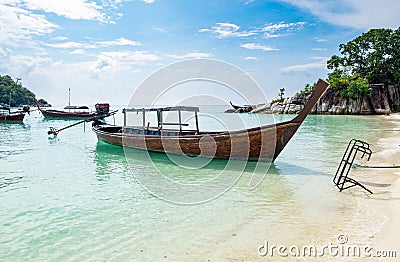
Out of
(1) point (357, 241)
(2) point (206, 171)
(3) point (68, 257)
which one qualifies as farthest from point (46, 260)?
(2) point (206, 171)

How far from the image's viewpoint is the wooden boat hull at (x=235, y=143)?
10086 millimetres

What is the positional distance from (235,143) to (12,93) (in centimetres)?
8823

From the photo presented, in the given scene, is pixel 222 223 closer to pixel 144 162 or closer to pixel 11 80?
pixel 144 162

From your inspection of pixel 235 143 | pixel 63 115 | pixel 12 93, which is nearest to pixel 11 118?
pixel 63 115

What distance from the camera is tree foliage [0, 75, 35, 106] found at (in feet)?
255

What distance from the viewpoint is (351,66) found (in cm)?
4747

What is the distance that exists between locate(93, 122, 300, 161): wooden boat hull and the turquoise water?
45cm

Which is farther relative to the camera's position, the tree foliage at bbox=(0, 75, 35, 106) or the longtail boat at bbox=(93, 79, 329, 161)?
the tree foliage at bbox=(0, 75, 35, 106)

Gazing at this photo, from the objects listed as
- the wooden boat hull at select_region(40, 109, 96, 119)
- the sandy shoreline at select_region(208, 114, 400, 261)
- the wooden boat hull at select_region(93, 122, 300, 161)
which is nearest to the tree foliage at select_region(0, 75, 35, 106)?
the wooden boat hull at select_region(40, 109, 96, 119)

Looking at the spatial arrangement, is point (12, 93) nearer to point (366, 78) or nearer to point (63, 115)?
point (63, 115)

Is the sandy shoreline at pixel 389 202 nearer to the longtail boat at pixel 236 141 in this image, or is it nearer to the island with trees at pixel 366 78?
the longtail boat at pixel 236 141

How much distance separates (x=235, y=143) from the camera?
10.8 m

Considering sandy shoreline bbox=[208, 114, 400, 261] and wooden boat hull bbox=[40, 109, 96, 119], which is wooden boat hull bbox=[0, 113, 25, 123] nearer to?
wooden boat hull bbox=[40, 109, 96, 119]

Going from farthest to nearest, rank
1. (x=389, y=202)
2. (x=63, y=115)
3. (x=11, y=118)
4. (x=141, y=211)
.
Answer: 1. (x=63, y=115)
2. (x=11, y=118)
3. (x=141, y=211)
4. (x=389, y=202)
